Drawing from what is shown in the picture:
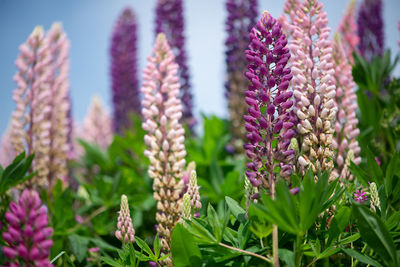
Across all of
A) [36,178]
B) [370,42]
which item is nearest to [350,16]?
[370,42]

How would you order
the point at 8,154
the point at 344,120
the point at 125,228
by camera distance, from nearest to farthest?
the point at 125,228, the point at 344,120, the point at 8,154

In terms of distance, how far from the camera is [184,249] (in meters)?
1.15

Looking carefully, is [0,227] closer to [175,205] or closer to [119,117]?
[175,205]

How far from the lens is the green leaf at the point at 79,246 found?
179 cm

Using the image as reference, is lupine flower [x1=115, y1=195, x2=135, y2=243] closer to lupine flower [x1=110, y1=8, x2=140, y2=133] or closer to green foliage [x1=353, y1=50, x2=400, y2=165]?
green foliage [x1=353, y1=50, x2=400, y2=165]

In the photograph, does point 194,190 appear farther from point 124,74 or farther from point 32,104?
point 124,74

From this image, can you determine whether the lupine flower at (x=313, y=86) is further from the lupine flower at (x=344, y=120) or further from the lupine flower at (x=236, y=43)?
the lupine flower at (x=236, y=43)

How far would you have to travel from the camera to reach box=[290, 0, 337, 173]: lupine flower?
130 centimetres

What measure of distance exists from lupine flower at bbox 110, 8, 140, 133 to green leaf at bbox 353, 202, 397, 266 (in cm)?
406

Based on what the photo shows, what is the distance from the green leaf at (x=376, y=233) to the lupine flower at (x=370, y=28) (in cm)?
313

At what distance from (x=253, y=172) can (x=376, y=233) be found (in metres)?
0.39

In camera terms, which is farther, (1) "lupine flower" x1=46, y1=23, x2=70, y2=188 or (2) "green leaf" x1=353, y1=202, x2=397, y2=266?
(1) "lupine flower" x1=46, y1=23, x2=70, y2=188

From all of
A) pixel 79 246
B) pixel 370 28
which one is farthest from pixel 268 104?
pixel 370 28

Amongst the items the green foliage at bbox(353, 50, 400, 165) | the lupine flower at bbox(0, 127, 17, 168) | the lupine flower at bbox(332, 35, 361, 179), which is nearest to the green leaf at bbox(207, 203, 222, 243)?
the lupine flower at bbox(332, 35, 361, 179)
